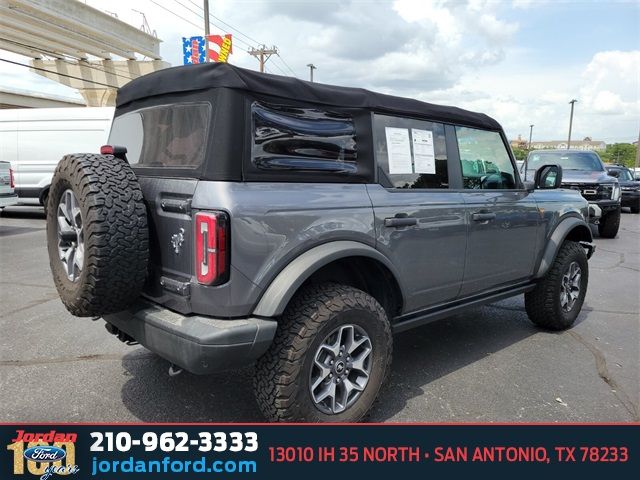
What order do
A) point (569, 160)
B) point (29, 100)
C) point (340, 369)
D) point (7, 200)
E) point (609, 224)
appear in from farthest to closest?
point (29, 100) < point (569, 160) < point (609, 224) < point (7, 200) < point (340, 369)

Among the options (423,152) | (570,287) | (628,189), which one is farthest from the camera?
(628,189)

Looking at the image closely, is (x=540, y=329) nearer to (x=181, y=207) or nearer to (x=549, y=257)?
(x=549, y=257)

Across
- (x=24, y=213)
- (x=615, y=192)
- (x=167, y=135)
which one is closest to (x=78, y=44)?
(x=24, y=213)

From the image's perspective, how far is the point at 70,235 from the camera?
2.62 meters

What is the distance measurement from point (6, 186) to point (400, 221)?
9.64 metres

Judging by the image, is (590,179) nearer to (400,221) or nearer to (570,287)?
(570,287)

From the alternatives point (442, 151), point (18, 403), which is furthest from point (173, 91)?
point (18, 403)

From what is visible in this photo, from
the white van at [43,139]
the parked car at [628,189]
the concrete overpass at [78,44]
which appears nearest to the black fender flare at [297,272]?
the white van at [43,139]

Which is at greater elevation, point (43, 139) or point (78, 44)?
point (78, 44)

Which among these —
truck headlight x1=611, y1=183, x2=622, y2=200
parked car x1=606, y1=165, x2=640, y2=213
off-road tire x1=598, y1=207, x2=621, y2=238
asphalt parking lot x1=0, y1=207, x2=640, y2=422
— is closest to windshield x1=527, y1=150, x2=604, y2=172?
truck headlight x1=611, y1=183, x2=622, y2=200

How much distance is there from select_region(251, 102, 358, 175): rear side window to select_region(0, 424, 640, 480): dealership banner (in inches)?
54.9

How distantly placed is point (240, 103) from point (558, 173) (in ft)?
10.4

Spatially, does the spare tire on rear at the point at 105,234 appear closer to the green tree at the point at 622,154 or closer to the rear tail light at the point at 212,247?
the rear tail light at the point at 212,247

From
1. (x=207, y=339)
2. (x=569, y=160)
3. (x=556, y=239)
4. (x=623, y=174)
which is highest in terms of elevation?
(x=569, y=160)
